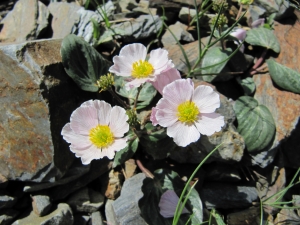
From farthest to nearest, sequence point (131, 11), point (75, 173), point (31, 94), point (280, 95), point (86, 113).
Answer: point (131, 11)
point (280, 95)
point (75, 173)
point (31, 94)
point (86, 113)

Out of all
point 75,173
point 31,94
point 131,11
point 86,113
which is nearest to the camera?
point 86,113

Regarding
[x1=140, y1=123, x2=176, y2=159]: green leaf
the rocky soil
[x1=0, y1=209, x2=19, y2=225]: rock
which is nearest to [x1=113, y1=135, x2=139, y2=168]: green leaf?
[x1=140, y1=123, x2=176, y2=159]: green leaf

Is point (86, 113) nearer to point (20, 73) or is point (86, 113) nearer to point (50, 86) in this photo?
point (50, 86)

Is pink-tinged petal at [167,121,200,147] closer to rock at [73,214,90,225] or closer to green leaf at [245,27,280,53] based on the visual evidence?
rock at [73,214,90,225]

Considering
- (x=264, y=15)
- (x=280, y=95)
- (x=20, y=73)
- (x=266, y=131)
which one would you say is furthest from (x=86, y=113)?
(x=264, y=15)

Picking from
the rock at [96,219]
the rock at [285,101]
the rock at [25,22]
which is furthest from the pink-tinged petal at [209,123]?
the rock at [25,22]

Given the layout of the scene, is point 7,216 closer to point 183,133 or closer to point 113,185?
point 113,185
